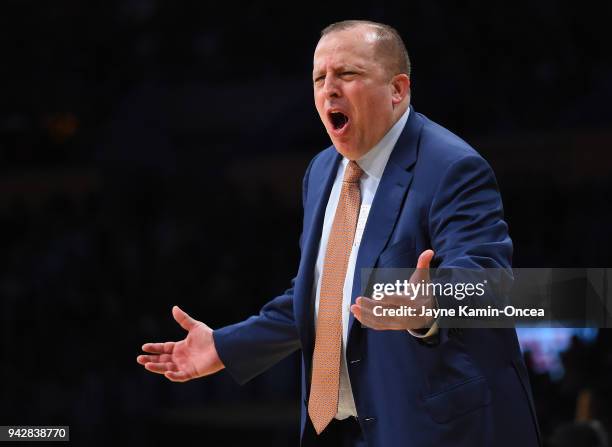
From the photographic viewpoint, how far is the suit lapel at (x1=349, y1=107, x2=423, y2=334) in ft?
6.84

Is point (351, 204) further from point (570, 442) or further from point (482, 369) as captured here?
point (570, 442)

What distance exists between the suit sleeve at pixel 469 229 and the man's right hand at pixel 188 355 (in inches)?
26.8

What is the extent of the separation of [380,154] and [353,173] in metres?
0.08

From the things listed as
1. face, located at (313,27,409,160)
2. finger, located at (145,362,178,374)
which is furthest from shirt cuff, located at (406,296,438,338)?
finger, located at (145,362,178,374)

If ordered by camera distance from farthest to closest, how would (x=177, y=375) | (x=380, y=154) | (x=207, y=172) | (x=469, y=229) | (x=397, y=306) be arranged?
(x=207, y=172) → (x=177, y=375) → (x=380, y=154) → (x=469, y=229) → (x=397, y=306)

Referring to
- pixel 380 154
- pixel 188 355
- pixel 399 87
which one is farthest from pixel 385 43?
pixel 188 355

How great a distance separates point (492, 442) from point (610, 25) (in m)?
6.17

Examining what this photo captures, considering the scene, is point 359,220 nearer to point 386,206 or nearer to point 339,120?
point 386,206

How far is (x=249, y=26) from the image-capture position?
29.1ft

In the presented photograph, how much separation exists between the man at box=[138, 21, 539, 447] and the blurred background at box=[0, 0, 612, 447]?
1.77 m

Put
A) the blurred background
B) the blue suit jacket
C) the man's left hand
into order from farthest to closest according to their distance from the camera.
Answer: the blurred background
the blue suit jacket
the man's left hand

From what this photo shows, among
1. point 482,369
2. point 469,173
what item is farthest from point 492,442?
point 469,173

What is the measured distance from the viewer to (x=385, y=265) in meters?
2.05

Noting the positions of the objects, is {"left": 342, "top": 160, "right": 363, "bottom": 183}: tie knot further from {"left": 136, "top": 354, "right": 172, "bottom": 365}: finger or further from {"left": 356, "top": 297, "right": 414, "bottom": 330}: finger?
{"left": 136, "top": 354, "right": 172, "bottom": 365}: finger
